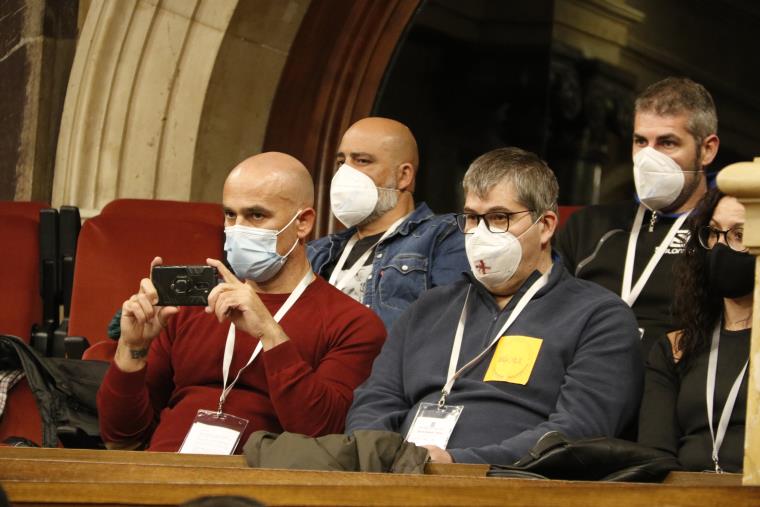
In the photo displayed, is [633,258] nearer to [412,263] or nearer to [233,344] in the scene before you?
[412,263]

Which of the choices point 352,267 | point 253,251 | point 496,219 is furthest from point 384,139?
point 496,219

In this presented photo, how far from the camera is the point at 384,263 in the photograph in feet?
13.4

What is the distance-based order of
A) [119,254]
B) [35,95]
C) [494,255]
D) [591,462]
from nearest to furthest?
[591,462]
[494,255]
[119,254]
[35,95]

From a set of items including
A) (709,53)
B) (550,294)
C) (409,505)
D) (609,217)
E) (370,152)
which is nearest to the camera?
(409,505)

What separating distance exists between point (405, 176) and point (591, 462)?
1865 mm

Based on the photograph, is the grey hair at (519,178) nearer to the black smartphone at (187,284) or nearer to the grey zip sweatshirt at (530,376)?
the grey zip sweatshirt at (530,376)

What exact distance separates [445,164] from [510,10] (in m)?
0.80

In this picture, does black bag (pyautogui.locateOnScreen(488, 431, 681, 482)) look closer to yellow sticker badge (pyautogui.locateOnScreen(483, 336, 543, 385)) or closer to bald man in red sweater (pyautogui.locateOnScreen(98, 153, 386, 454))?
yellow sticker badge (pyautogui.locateOnScreen(483, 336, 543, 385))

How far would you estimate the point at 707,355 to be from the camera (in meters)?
3.22

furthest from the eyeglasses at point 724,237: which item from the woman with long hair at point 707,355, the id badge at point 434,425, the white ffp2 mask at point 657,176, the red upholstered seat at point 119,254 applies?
the red upholstered seat at point 119,254

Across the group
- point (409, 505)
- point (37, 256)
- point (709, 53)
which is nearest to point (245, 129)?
point (37, 256)

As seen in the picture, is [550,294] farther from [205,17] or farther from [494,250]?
[205,17]

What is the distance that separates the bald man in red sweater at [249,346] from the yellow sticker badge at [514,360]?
39 cm

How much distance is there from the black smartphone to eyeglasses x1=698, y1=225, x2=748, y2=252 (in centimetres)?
113
